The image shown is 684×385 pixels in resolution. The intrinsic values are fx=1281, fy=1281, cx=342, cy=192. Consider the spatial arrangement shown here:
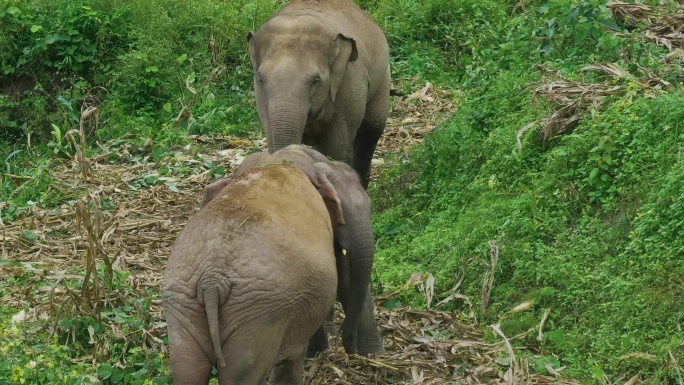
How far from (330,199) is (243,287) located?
1192 millimetres

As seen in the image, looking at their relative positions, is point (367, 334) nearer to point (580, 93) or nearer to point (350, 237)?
point (350, 237)

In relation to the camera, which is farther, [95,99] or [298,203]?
[95,99]

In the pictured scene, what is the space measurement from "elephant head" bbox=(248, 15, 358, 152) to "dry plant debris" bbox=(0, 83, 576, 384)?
1280 millimetres

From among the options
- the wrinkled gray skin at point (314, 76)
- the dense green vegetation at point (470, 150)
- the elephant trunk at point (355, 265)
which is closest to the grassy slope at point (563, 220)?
the dense green vegetation at point (470, 150)

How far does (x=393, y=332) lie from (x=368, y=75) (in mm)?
3115

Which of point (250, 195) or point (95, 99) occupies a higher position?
point (250, 195)

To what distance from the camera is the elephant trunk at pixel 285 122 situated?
9.11m

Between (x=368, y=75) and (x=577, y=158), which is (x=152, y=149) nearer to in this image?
(x=368, y=75)

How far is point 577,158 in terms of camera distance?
8.86m

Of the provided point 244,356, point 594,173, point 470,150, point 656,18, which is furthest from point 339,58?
point 244,356

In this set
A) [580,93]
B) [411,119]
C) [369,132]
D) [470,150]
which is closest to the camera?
[580,93]

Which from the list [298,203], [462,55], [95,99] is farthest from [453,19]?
[298,203]

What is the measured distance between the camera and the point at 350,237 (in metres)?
6.75

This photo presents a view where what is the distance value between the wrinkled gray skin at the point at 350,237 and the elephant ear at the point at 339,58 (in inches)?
105
